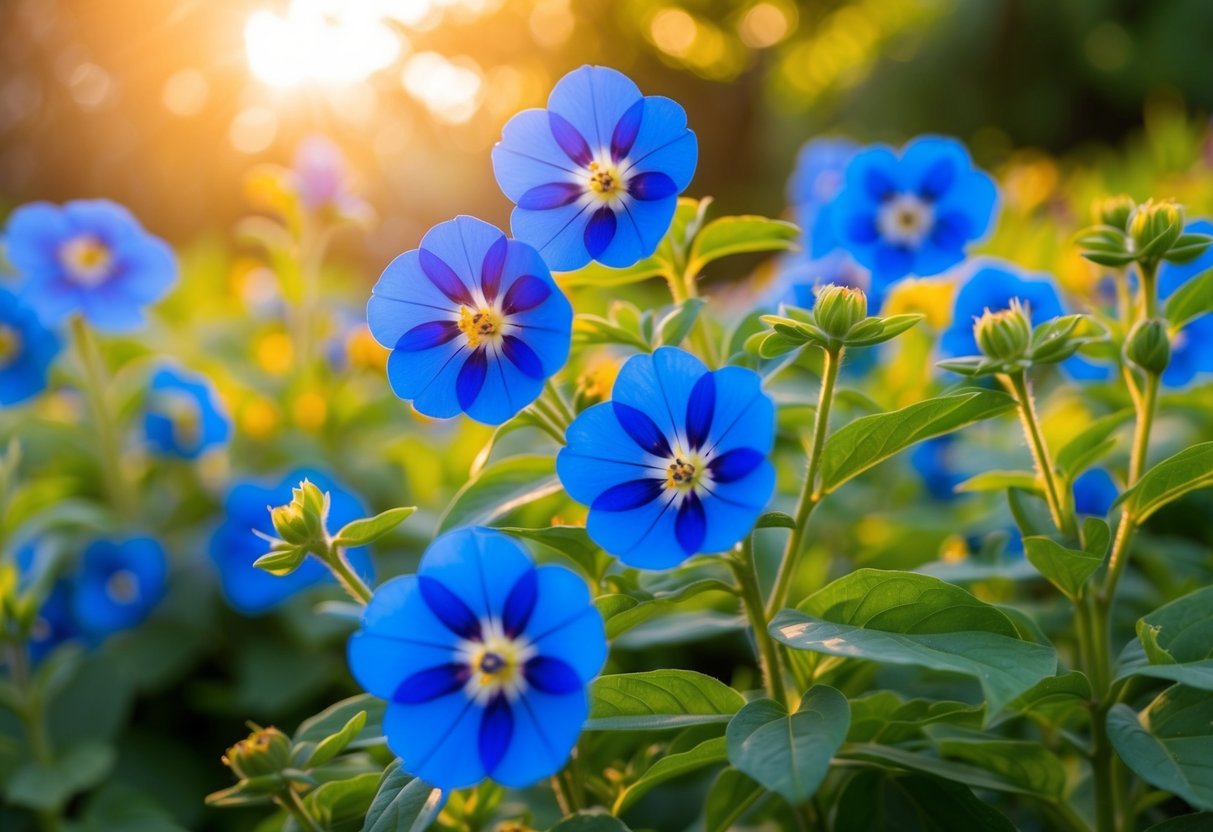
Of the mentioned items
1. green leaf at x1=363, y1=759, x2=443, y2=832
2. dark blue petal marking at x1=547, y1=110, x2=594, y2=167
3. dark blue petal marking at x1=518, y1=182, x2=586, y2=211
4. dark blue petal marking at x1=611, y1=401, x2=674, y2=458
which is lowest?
green leaf at x1=363, y1=759, x2=443, y2=832

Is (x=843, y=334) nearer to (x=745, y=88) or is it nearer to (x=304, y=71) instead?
(x=304, y=71)

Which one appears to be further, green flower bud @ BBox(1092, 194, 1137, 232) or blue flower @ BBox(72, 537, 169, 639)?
blue flower @ BBox(72, 537, 169, 639)

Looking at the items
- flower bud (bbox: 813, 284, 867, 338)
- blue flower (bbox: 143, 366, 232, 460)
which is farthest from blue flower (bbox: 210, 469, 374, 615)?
flower bud (bbox: 813, 284, 867, 338)

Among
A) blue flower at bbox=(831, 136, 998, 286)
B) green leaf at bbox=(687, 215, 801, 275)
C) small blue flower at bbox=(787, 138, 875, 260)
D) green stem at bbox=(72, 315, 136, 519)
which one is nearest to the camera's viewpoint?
green leaf at bbox=(687, 215, 801, 275)

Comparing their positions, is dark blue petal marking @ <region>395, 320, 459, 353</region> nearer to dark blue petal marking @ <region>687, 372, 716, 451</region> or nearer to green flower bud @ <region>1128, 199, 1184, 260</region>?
dark blue petal marking @ <region>687, 372, 716, 451</region>

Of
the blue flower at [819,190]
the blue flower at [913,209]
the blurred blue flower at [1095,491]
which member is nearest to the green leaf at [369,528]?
the blue flower at [913,209]

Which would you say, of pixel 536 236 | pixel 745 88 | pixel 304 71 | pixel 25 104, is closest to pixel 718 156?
pixel 745 88
